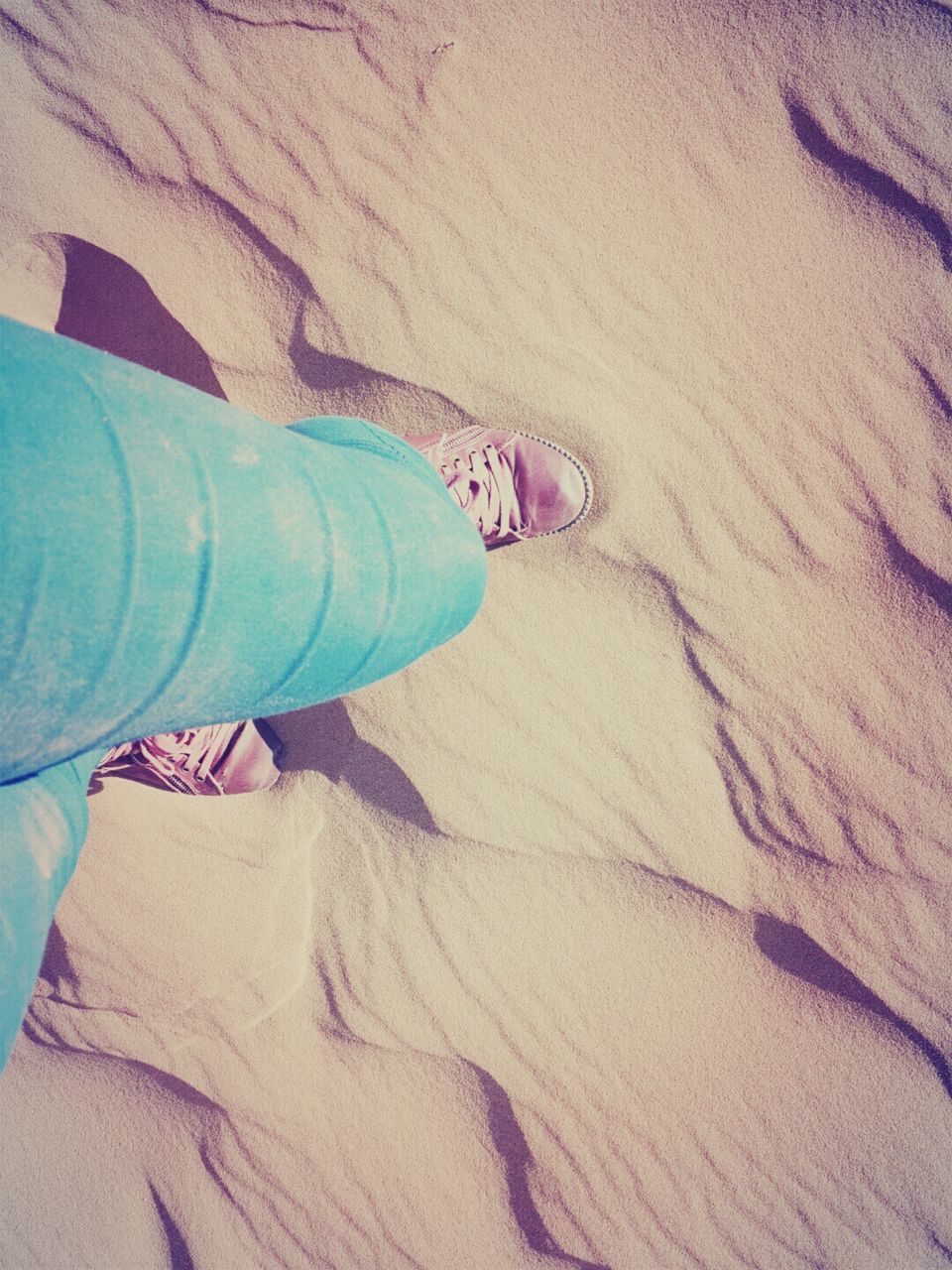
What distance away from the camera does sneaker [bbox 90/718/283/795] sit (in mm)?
1960

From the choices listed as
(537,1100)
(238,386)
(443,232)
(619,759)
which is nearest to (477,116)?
(443,232)

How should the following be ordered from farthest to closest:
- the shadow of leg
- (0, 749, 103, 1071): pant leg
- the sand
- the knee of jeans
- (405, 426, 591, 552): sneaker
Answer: the shadow of leg, (405, 426, 591, 552): sneaker, the sand, the knee of jeans, (0, 749, 103, 1071): pant leg

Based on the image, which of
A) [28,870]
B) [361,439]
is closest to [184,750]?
[28,870]

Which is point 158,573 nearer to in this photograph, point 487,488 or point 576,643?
point 487,488

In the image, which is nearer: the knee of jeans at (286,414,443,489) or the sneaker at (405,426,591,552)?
the knee of jeans at (286,414,443,489)

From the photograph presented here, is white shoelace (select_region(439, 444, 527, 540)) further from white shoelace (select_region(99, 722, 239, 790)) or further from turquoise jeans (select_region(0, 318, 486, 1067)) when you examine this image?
white shoelace (select_region(99, 722, 239, 790))

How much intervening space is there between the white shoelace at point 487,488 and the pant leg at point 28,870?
107 cm

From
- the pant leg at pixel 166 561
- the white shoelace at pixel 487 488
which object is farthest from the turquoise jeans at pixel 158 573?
the white shoelace at pixel 487 488

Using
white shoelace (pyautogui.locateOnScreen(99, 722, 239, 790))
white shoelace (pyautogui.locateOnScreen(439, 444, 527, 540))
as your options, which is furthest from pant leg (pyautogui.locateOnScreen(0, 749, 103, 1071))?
white shoelace (pyautogui.locateOnScreen(439, 444, 527, 540))

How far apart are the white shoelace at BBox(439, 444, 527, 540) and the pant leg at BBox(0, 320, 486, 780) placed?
2.00 feet

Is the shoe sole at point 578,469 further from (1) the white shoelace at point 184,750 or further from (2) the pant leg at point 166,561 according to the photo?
(1) the white shoelace at point 184,750

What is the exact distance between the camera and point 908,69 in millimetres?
1695

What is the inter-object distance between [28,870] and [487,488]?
4.19ft

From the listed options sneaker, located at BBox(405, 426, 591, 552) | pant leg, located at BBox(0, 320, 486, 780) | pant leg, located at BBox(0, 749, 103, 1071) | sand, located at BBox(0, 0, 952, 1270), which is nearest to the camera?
pant leg, located at BBox(0, 320, 486, 780)
